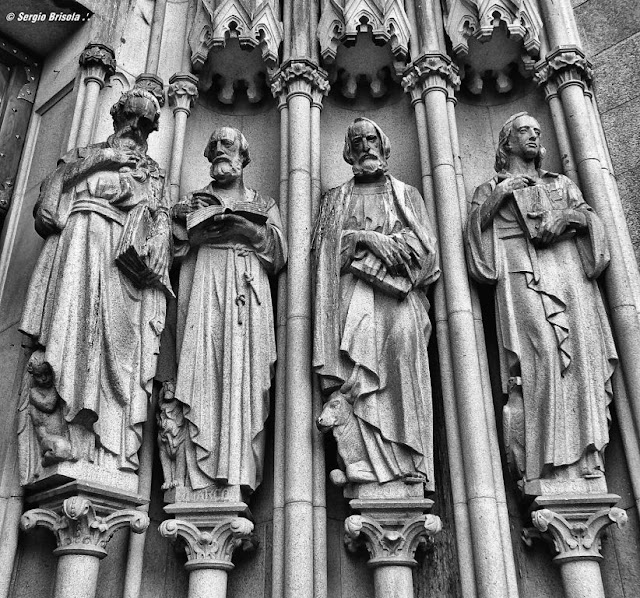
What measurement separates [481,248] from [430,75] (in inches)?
63.7

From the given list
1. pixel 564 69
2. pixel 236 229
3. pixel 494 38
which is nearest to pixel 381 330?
pixel 236 229

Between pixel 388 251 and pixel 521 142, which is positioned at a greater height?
pixel 521 142

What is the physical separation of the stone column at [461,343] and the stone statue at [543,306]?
0.49ft

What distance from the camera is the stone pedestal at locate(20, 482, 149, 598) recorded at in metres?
3.87

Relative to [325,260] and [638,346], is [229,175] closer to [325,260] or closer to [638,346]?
[325,260]

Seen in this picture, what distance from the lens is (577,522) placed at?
407 cm

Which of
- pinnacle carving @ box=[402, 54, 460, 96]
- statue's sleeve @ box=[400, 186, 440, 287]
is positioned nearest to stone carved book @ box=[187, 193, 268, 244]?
statue's sleeve @ box=[400, 186, 440, 287]

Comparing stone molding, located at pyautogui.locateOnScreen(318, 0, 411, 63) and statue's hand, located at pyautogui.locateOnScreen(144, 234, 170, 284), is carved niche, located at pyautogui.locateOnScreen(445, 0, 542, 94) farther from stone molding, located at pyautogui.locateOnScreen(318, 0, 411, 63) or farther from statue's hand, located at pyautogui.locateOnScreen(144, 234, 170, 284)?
statue's hand, located at pyautogui.locateOnScreen(144, 234, 170, 284)

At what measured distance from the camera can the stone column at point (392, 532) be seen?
13.3ft

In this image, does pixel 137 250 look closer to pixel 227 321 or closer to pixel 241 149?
pixel 227 321

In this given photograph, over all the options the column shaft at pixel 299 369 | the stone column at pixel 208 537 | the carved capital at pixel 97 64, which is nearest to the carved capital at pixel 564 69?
the column shaft at pixel 299 369

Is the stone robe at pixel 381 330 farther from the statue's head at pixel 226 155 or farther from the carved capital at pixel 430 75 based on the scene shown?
the carved capital at pixel 430 75

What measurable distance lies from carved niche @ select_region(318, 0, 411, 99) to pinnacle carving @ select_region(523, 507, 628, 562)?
3.55 metres

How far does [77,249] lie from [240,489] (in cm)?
172
